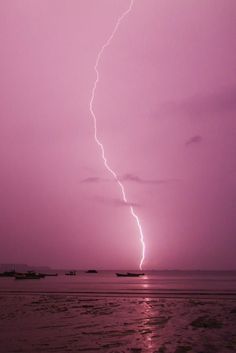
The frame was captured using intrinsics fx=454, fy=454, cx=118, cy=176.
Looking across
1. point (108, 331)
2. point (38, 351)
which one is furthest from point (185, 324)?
point (38, 351)

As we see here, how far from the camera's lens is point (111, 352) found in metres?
12.5

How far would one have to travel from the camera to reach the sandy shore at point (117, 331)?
1330cm

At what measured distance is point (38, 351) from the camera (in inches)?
485

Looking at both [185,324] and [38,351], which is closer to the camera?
[38,351]

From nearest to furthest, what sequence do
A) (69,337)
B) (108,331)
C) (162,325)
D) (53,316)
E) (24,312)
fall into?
1. (69,337)
2. (108,331)
3. (162,325)
4. (53,316)
5. (24,312)

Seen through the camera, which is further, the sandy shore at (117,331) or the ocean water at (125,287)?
the ocean water at (125,287)

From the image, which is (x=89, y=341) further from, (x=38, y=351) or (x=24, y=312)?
(x=24, y=312)

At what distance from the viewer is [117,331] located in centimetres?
1662

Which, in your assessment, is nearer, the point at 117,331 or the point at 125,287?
the point at 117,331

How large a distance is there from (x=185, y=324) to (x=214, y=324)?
1191 mm

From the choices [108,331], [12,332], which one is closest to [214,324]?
[108,331]

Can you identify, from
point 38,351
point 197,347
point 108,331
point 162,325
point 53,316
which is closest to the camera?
point 38,351

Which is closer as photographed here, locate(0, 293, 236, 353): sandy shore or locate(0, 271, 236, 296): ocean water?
locate(0, 293, 236, 353): sandy shore

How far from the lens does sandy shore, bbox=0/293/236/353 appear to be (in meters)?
13.3
